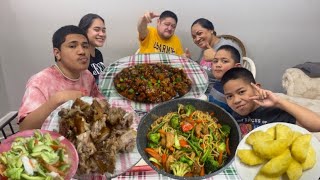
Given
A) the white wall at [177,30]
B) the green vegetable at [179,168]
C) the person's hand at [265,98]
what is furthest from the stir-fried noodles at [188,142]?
the white wall at [177,30]

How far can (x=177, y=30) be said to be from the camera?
163 cm

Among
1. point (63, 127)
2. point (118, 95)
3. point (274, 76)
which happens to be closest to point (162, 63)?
point (118, 95)

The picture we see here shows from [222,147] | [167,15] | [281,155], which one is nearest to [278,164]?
[281,155]

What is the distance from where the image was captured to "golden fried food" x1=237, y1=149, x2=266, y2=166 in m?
0.72

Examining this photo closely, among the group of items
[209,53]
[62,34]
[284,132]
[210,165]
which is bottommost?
[210,165]

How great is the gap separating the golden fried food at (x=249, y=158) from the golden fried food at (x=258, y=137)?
3 centimetres

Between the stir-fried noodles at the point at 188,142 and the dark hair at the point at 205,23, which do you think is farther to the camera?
the dark hair at the point at 205,23

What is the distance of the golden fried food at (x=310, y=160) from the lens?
2.32 feet

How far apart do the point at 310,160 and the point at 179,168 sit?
0.33 m

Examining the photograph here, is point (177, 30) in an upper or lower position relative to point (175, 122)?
upper

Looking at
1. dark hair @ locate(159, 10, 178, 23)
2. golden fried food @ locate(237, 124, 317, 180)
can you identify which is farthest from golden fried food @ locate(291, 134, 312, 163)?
dark hair @ locate(159, 10, 178, 23)

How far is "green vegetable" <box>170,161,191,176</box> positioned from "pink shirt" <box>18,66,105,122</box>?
43cm

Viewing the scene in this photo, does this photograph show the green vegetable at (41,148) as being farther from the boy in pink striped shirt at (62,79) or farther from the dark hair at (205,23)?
the dark hair at (205,23)

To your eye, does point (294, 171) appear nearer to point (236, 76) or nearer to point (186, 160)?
point (186, 160)
